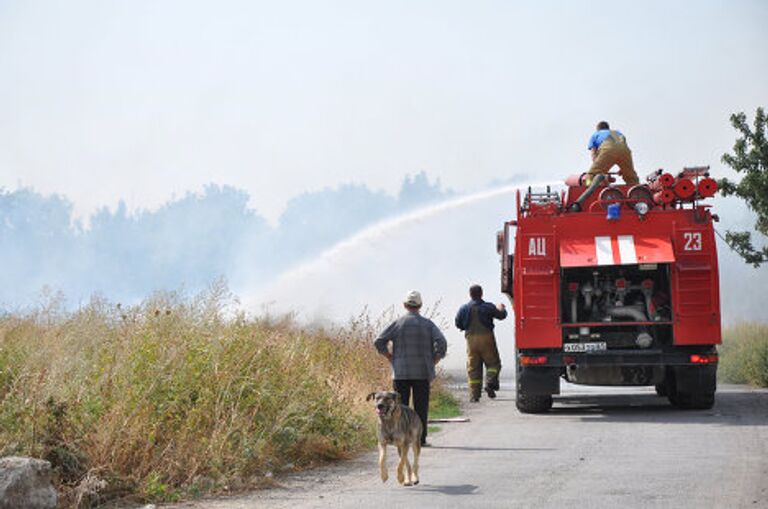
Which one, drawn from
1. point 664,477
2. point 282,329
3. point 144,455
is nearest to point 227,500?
point 144,455

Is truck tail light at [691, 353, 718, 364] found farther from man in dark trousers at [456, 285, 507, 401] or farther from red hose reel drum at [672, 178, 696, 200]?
man in dark trousers at [456, 285, 507, 401]

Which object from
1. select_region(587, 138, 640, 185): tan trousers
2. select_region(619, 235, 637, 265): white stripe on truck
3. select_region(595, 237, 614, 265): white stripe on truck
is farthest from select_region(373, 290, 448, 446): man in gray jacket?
select_region(587, 138, 640, 185): tan trousers

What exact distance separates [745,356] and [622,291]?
10.9 meters

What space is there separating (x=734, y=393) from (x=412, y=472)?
12.8 meters

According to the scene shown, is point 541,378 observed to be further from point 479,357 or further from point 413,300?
point 413,300

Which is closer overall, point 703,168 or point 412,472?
point 412,472

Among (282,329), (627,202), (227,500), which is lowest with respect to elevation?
(227,500)

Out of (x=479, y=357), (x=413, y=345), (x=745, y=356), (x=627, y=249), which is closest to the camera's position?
(x=413, y=345)

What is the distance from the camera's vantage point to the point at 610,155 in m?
18.8

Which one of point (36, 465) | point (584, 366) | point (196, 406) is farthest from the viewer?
point (584, 366)

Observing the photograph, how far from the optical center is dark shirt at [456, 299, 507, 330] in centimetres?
1994

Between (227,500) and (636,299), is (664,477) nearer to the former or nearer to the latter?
(227,500)

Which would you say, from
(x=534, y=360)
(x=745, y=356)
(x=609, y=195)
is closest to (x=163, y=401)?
(x=534, y=360)

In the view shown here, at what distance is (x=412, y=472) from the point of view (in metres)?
10.9
